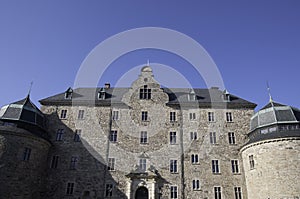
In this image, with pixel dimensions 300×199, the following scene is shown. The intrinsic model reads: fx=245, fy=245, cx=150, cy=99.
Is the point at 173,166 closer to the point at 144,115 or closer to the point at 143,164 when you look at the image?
the point at 143,164

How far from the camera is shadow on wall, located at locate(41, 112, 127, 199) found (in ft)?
83.5

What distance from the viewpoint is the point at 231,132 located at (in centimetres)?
2830

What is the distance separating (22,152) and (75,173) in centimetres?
577

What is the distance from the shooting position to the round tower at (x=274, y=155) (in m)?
21.8

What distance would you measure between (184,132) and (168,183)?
598 cm

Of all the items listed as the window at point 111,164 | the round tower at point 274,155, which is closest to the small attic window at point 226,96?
the round tower at point 274,155

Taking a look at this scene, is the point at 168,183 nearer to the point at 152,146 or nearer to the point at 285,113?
the point at 152,146

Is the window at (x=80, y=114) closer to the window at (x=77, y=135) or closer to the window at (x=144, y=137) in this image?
the window at (x=77, y=135)

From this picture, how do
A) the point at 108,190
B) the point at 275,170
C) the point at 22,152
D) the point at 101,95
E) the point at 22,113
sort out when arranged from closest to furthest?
the point at 275,170 < the point at 22,152 < the point at 108,190 < the point at 22,113 < the point at 101,95

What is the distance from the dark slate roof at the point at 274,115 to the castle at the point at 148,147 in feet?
0.36

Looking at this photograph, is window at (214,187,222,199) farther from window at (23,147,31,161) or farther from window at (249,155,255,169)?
window at (23,147,31,161)

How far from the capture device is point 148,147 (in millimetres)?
27484

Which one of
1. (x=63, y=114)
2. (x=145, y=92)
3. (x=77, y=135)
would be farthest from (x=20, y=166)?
(x=145, y=92)

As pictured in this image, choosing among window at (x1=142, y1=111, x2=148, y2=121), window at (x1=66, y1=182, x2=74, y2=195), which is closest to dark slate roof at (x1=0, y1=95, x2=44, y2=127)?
window at (x1=66, y1=182, x2=74, y2=195)
